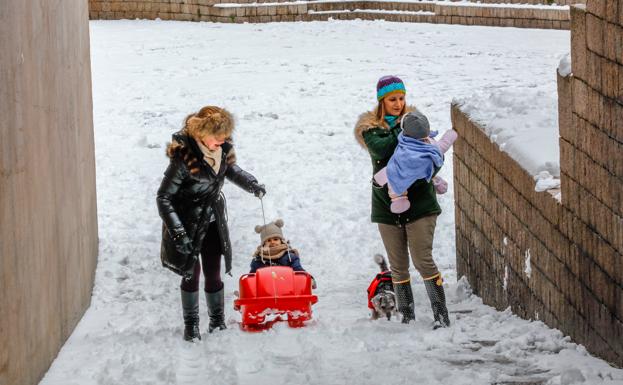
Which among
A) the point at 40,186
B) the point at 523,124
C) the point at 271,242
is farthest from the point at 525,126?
the point at 40,186

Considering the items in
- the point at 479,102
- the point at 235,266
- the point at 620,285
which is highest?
the point at 479,102

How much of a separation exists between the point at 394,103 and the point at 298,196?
190 inches

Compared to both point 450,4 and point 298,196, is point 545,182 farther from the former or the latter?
point 450,4

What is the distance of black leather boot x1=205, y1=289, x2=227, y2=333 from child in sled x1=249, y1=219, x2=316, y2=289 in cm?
45

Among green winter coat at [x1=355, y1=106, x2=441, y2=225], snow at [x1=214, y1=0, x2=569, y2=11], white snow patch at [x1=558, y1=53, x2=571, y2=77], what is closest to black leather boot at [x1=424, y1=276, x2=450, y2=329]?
green winter coat at [x1=355, y1=106, x2=441, y2=225]

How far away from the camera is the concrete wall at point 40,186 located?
541cm

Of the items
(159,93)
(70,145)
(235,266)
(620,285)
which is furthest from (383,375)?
(159,93)

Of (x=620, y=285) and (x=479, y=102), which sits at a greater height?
(x=479, y=102)

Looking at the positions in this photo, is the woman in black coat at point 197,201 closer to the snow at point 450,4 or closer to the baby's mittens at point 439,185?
the baby's mittens at point 439,185

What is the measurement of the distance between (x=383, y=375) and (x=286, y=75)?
467 inches

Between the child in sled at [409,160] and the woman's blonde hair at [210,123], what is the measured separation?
3.11 ft

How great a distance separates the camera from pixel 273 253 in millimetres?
7984

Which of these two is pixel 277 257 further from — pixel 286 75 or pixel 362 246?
pixel 286 75

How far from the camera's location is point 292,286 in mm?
7371
